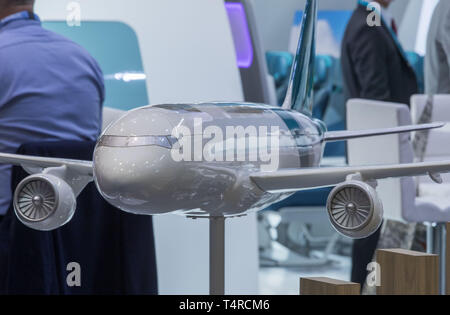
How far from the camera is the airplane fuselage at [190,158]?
449 millimetres

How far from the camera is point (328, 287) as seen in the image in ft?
1.51

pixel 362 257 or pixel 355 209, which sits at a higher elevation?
pixel 355 209

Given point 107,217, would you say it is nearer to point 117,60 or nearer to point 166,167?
point 117,60

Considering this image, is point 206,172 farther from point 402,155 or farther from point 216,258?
point 402,155

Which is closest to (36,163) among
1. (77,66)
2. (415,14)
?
(77,66)

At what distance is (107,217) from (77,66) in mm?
245

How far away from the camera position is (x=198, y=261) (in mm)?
1532

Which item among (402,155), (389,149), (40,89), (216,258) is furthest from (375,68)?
(216,258)

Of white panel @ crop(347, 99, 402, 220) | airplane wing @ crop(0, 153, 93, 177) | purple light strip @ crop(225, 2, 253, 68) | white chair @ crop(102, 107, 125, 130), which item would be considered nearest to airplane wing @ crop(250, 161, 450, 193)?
airplane wing @ crop(0, 153, 93, 177)

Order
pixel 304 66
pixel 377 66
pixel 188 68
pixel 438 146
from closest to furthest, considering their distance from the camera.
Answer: pixel 304 66 < pixel 438 146 < pixel 188 68 < pixel 377 66

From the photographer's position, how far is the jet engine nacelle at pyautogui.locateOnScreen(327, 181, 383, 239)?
45 centimetres

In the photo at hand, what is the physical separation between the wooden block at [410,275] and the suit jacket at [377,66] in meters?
A: 1.08

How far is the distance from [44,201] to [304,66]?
25 centimetres

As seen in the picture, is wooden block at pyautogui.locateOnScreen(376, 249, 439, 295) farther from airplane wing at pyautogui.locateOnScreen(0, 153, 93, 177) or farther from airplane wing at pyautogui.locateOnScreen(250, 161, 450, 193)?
airplane wing at pyautogui.locateOnScreen(0, 153, 93, 177)
